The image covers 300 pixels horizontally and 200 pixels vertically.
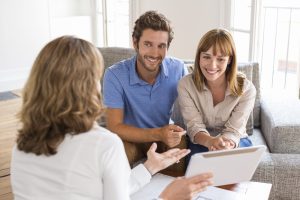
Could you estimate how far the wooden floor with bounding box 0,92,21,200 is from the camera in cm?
252

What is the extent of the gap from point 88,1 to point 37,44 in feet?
2.95

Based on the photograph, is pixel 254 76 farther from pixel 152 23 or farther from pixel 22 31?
pixel 22 31

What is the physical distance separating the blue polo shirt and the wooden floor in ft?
1.73

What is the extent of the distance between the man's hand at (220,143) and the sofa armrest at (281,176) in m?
0.26

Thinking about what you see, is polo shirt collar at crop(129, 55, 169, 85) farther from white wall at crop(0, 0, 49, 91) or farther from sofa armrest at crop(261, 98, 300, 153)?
white wall at crop(0, 0, 49, 91)

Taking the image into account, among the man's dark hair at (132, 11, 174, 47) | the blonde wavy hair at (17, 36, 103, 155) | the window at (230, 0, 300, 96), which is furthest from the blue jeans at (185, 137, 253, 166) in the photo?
the window at (230, 0, 300, 96)

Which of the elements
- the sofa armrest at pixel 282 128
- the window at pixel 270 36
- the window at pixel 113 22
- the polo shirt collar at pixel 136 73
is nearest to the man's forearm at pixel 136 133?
the polo shirt collar at pixel 136 73

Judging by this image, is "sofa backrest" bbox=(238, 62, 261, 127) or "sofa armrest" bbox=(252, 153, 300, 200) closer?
"sofa armrest" bbox=(252, 153, 300, 200)

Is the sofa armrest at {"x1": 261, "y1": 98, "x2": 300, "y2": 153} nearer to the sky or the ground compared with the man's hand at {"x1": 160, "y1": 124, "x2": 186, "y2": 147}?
nearer to the ground

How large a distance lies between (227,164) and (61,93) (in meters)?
0.66

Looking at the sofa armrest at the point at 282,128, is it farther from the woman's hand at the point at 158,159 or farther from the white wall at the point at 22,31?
the white wall at the point at 22,31

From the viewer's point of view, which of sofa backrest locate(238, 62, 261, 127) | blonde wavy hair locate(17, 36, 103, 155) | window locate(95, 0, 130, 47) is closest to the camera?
blonde wavy hair locate(17, 36, 103, 155)

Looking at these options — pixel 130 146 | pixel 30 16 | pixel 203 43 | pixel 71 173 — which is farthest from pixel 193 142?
pixel 30 16

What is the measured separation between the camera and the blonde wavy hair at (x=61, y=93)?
97cm
